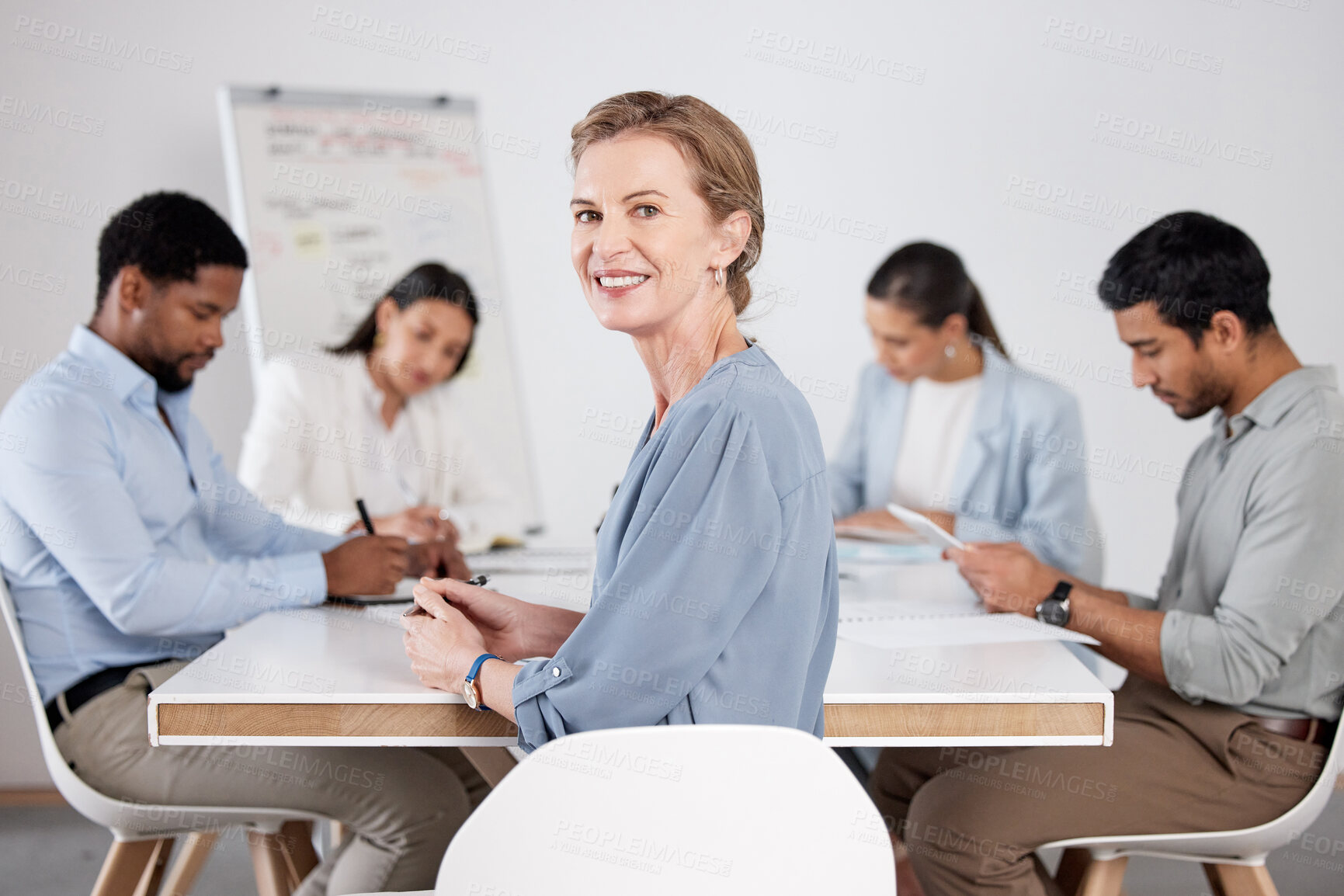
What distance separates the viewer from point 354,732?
1.29 meters

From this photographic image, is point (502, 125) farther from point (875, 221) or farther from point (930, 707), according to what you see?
point (930, 707)

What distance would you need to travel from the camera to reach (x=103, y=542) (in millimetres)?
1636

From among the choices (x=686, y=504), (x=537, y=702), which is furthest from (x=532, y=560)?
(x=686, y=504)

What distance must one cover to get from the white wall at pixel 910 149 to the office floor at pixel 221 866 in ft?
3.82

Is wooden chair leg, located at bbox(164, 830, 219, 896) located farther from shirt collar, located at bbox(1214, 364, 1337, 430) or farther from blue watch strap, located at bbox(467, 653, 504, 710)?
shirt collar, located at bbox(1214, 364, 1337, 430)

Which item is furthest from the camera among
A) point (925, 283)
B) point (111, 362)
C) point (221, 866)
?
point (925, 283)

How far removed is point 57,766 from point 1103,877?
166 centimetres

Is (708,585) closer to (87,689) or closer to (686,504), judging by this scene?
(686,504)

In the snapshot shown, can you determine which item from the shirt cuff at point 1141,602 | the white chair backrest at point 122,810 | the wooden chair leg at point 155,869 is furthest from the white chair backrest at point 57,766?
the shirt cuff at point 1141,602

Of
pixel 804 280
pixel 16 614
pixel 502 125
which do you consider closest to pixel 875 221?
pixel 804 280

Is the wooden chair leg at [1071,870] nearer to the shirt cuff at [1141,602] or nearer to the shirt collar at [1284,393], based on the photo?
the shirt cuff at [1141,602]

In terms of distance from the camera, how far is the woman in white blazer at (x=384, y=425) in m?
2.83

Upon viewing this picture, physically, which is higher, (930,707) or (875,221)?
(875,221)

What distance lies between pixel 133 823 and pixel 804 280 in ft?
9.04
